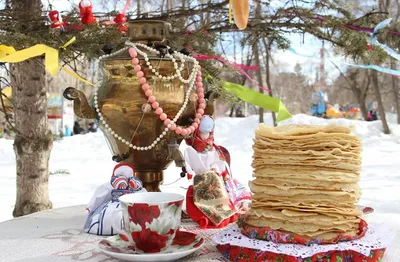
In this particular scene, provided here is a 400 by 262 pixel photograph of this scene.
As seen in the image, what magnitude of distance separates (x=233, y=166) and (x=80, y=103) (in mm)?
4102

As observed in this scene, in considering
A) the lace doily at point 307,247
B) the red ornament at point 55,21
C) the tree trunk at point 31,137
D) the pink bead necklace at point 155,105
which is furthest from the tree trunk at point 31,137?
the lace doily at point 307,247

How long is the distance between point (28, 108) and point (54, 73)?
0.89 m

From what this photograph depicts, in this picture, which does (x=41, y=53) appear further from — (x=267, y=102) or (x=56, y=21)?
(x=267, y=102)

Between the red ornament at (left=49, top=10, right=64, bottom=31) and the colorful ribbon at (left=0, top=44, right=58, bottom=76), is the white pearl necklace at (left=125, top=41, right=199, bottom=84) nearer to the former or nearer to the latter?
the colorful ribbon at (left=0, top=44, right=58, bottom=76)

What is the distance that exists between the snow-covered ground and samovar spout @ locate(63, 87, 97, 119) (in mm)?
2147

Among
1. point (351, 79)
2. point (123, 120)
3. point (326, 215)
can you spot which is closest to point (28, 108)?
point (123, 120)

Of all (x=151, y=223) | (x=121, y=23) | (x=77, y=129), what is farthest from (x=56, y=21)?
(x=77, y=129)

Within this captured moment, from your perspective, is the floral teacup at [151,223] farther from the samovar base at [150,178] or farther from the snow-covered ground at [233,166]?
the snow-covered ground at [233,166]

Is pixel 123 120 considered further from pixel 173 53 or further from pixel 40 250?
pixel 40 250

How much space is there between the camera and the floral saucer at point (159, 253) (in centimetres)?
62

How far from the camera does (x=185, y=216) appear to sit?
99 cm

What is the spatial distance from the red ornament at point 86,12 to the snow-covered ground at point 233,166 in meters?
2.00

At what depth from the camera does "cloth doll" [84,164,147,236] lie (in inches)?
33.1

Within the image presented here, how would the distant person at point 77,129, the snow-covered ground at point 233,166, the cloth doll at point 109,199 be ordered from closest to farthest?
the cloth doll at point 109,199
the snow-covered ground at point 233,166
the distant person at point 77,129
